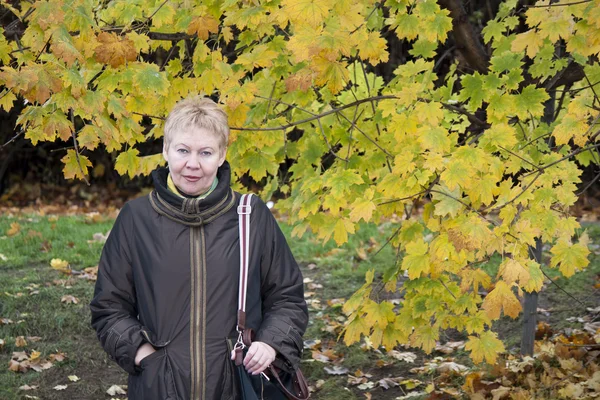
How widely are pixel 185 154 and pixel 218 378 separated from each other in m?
0.72

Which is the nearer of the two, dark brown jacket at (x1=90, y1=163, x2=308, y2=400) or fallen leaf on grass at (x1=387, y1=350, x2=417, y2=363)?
dark brown jacket at (x1=90, y1=163, x2=308, y2=400)

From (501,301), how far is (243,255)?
4.18ft

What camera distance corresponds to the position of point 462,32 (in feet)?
16.5

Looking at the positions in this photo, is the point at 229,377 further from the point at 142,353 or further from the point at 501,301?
the point at 501,301

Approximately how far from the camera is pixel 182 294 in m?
2.57

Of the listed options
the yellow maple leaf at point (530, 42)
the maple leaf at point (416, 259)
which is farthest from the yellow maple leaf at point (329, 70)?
the maple leaf at point (416, 259)

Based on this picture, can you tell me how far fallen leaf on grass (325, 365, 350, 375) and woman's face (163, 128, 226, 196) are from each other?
344 cm

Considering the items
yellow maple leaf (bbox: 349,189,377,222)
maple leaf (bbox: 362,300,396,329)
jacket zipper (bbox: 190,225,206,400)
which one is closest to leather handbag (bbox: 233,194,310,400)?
jacket zipper (bbox: 190,225,206,400)

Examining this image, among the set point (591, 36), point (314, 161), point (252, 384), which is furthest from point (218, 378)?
point (314, 161)

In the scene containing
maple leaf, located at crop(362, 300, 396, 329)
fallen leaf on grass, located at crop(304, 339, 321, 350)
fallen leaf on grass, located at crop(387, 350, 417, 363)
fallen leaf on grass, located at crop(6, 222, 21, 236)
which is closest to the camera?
maple leaf, located at crop(362, 300, 396, 329)

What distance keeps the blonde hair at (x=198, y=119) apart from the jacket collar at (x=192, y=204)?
0.15 m

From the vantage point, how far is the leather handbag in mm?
2547

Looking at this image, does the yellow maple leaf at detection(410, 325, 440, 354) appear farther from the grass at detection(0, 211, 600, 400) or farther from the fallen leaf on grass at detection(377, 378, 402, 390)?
the fallen leaf on grass at detection(377, 378, 402, 390)

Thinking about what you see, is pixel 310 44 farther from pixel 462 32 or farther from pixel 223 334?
pixel 462 32
